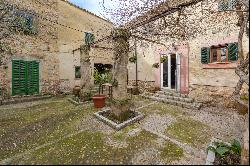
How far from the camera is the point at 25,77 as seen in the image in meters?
9.23

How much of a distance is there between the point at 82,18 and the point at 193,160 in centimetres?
1216

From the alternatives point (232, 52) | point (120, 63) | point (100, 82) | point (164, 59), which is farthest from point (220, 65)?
point (100, 82)

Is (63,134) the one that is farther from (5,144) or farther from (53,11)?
(53,11)

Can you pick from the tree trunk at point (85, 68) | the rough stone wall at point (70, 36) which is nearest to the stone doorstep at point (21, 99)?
the rough stone wall at point (70, 36)

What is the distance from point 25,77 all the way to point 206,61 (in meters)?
9.80

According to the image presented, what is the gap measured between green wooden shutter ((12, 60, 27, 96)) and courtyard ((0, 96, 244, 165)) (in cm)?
252

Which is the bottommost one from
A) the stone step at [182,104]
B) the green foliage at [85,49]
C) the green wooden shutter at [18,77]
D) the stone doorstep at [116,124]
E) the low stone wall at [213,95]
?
the stone doorstep at [116,124]

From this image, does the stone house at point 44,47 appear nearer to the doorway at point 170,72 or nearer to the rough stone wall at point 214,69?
the doorway at point 170,72

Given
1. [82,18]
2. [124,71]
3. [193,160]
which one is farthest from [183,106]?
[82,18]

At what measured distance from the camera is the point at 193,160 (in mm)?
3355

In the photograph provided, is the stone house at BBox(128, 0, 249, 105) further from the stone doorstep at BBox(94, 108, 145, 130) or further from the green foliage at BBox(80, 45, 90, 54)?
the green foliage at BBox(80, 45, 90, 54)

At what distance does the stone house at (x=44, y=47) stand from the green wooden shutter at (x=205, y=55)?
187 inches

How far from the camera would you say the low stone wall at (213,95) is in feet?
24.1

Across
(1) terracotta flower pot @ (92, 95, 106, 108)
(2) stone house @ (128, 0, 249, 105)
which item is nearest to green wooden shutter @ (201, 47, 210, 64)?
(2) stone house @ (128, 0, 249, 105)
